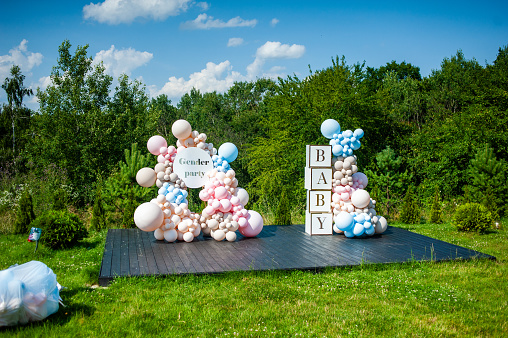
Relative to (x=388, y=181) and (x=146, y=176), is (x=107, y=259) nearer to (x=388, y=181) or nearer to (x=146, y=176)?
(x=146, y=176)

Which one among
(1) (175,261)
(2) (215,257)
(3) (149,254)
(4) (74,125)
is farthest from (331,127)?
(4) (74,125)

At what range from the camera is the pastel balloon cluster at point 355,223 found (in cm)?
840

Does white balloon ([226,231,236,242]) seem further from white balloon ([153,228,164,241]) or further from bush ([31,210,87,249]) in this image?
bush ([31,210,87,249])

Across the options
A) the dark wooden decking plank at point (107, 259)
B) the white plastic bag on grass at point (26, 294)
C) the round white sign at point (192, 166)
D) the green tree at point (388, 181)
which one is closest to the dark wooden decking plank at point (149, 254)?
the dark wooden decking plank at point (107, 259)

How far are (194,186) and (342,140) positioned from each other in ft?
11.1

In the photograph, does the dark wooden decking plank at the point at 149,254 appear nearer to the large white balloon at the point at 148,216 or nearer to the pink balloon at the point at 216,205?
the large white balloon at the point at 148,216

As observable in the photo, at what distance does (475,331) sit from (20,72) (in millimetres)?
24903

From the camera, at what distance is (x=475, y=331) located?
13.6ft

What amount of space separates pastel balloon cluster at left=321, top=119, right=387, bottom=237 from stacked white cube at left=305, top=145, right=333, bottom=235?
5.5 inches

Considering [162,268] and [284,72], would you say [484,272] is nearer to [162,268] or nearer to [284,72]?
[162,268]

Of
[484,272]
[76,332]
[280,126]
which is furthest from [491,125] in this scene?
[76,332]

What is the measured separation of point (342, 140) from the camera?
8.93 m

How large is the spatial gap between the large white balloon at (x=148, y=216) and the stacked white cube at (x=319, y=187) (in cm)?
332

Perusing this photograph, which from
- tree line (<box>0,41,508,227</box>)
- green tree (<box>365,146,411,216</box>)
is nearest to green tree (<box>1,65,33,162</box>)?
tree line (<box>0,41,508,227</box>)
